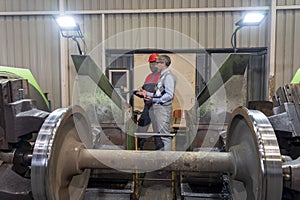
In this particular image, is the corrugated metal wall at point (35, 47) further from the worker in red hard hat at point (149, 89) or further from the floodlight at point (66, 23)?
the worker in red hard hat at point (149, 89)

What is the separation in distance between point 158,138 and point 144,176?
0.36 meters

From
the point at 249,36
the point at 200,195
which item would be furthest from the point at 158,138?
the point at 249,36

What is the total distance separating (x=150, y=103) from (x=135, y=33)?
1.73 metres

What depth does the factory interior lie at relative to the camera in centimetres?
100

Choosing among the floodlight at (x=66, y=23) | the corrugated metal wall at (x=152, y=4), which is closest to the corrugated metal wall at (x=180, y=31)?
the corrugated metal wall at (x=152, y=4)

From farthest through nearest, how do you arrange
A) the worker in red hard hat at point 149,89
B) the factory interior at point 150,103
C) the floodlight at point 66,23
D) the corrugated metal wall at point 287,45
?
the corrugated metal wall at point 287,45, the floodlight at point 66,23, the worker in red hard hat at point 149,89, the factory interior at point 150,103

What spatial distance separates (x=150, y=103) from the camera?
93.2 inches

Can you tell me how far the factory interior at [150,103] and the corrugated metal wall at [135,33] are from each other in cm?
1

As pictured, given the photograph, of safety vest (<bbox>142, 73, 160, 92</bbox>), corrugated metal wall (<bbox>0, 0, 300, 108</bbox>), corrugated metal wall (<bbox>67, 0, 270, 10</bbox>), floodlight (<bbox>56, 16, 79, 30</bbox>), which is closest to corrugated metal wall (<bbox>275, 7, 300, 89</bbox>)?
corrugated metal wall (<bbox>0, 0, 300, 108</bbox>)

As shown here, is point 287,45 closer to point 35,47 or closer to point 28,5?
point 35,47

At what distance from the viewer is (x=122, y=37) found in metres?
3.79

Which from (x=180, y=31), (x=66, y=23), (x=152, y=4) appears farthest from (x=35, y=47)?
(x=180, y=31)

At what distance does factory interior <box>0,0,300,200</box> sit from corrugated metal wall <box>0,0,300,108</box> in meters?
0.01

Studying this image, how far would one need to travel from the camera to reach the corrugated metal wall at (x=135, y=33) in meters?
3.66
